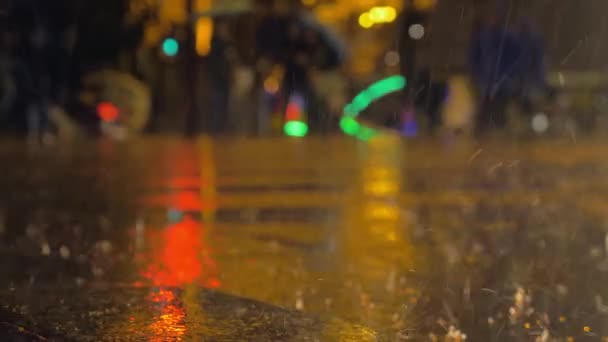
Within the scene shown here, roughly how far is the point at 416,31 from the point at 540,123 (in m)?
3.56

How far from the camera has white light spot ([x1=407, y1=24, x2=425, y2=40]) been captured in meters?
22.7

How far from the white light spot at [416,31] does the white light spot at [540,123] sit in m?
3.12

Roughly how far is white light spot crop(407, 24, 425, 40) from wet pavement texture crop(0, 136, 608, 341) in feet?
33.7

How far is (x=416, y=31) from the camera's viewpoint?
23.2 m

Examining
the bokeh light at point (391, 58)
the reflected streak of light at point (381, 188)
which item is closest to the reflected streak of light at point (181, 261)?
the reflected streak of light at point (381, 188)

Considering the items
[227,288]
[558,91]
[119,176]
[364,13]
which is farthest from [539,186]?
[364,13]

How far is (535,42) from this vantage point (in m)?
18.0

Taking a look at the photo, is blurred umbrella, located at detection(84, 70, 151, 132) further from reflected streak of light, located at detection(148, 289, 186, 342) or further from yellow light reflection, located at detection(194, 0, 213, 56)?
reflected streak of light, located at detection(148, 289, 186, 342)

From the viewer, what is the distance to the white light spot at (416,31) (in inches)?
895

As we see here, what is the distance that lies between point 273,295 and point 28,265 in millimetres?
1520

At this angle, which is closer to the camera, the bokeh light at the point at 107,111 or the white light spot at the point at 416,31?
the bokeh light at the point at 107,111

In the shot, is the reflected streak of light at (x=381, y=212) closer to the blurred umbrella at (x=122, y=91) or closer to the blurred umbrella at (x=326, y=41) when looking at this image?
the blurred umbrella at (x=122, y=91)

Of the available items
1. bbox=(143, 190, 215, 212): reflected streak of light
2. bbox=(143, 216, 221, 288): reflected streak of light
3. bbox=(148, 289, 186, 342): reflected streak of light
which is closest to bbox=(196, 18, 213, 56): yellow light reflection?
bbox=(143, 190, 215, 212): reflected streak of light

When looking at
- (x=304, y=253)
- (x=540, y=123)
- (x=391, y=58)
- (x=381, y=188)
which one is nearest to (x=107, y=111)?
(x=540, y=123)
